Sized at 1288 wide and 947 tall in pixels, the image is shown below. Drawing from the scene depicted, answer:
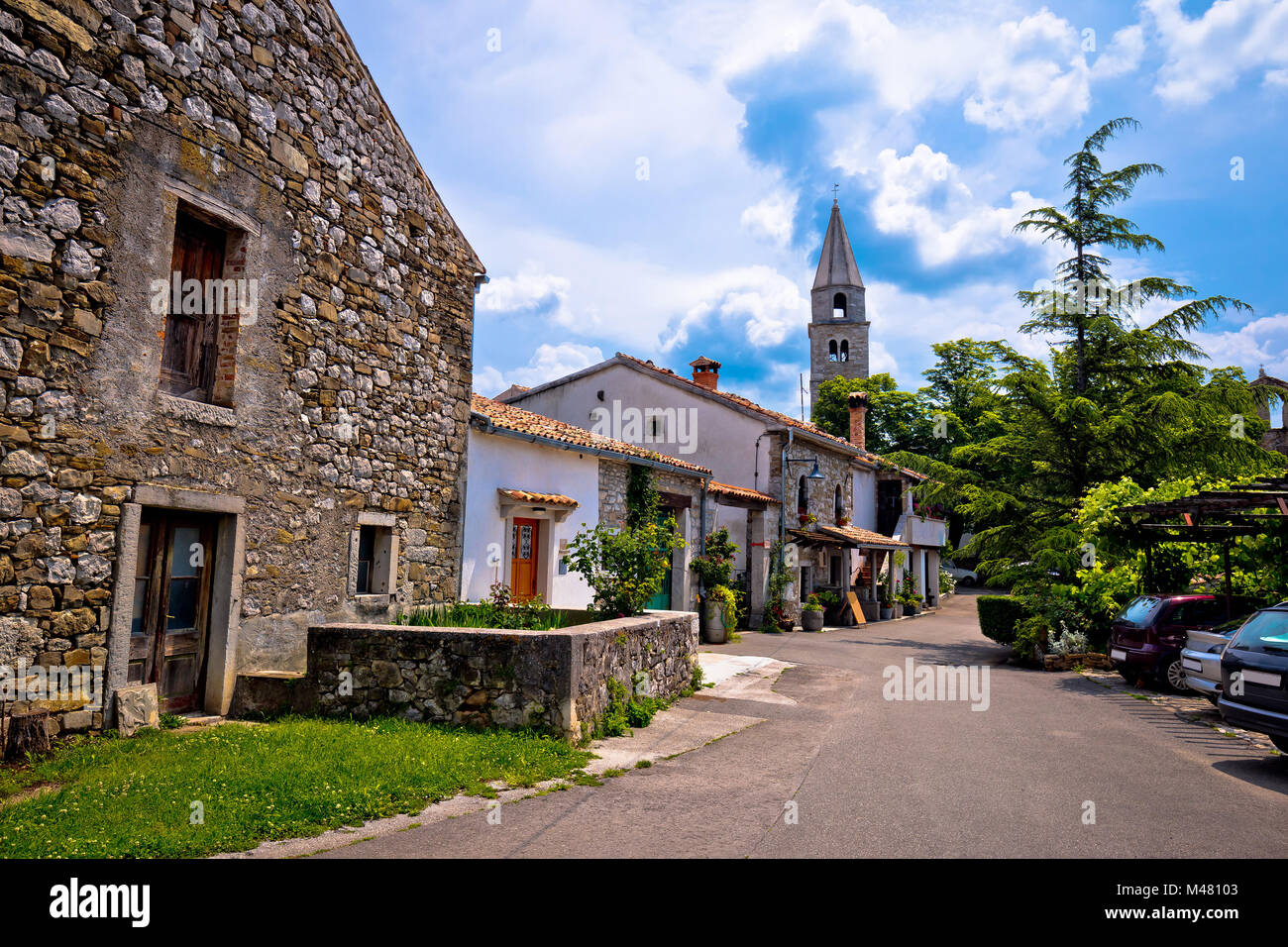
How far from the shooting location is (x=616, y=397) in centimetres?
2291

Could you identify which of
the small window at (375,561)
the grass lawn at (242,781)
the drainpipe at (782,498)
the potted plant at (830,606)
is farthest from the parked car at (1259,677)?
the potted plant at (830,606)

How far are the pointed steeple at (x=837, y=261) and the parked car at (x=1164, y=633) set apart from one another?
46.0m

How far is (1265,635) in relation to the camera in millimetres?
7125

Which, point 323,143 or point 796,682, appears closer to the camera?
point 323,143

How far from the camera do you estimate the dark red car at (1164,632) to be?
11.5 metres

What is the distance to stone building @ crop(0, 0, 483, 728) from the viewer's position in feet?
19.0

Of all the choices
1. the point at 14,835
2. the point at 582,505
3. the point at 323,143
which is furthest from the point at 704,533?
the point at 14,835

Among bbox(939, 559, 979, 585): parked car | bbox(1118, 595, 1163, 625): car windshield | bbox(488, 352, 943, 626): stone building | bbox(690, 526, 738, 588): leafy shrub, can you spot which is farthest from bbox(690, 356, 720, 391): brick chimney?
bbox(939, 559, 979, 585): parked car

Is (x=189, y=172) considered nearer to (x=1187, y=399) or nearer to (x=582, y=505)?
(x=582, y=505)

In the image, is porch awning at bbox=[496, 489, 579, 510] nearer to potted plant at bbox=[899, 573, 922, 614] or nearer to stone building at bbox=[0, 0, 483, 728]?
stone building at bbox=[0, 0, 483, 728]

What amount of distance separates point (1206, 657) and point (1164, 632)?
9.93 feet

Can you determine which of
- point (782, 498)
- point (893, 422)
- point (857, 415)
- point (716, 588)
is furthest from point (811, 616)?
point (893, 422)

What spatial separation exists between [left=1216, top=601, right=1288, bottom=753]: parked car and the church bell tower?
45.9 meters
